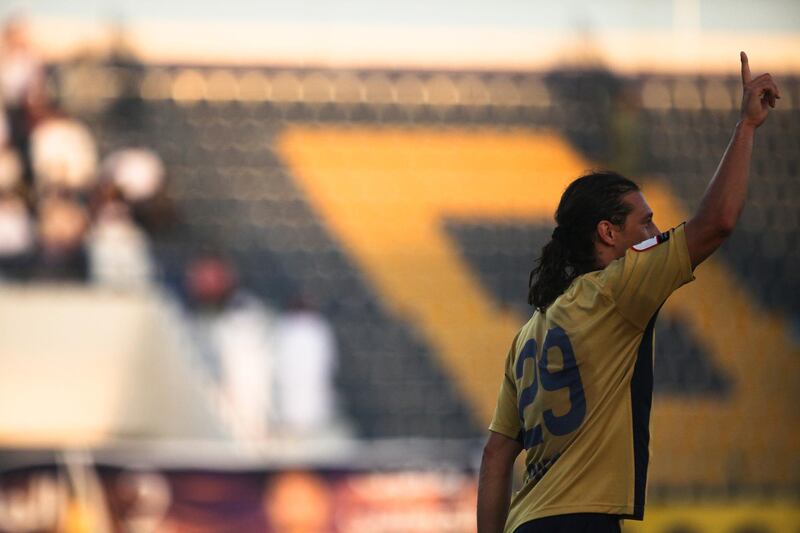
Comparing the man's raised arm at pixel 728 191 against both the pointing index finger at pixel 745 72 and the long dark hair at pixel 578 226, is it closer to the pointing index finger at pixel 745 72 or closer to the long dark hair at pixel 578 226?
the pointing index finger at pixel 745 72

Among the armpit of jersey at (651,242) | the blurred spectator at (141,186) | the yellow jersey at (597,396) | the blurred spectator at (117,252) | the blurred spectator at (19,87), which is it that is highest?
the blurred spectator at (19,87)

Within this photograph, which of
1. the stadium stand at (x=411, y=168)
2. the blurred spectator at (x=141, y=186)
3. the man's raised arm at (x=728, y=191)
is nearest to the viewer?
the man's raised arm at (x=728, y=191)

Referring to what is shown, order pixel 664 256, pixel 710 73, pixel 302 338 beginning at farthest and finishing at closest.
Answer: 1. pixel 710 73
2. pixel 302 338
3. pixel 664 256

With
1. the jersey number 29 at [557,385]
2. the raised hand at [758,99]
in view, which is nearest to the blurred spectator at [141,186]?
the jersey number 29 at [557,385]

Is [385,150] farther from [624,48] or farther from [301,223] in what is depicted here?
[624,48]

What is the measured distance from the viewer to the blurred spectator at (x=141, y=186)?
39.7ft

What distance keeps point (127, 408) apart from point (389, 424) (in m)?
2.07

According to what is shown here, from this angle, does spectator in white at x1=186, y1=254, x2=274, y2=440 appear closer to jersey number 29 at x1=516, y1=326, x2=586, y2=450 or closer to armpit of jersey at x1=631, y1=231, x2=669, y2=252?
jersey number 29 at x1=516, y1=326, x2=586, y2=450

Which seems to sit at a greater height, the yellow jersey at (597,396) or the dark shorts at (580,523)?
the yellow jersey at (597,396)

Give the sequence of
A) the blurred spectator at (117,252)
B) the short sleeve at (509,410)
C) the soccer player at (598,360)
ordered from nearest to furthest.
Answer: the soccer player at (598,360) < the short sleeve at (509,410) < the blurred spectator at (117,252)

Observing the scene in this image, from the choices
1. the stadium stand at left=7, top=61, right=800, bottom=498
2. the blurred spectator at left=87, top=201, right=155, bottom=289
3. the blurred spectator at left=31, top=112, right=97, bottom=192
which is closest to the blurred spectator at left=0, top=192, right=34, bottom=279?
the blurred spectator at left=31, top=112, right=97, bottom=192

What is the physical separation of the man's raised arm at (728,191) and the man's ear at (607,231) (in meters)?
0.20

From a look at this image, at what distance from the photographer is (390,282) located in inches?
486

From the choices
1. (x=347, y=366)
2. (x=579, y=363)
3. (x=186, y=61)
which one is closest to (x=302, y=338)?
(x=347, y=366)
